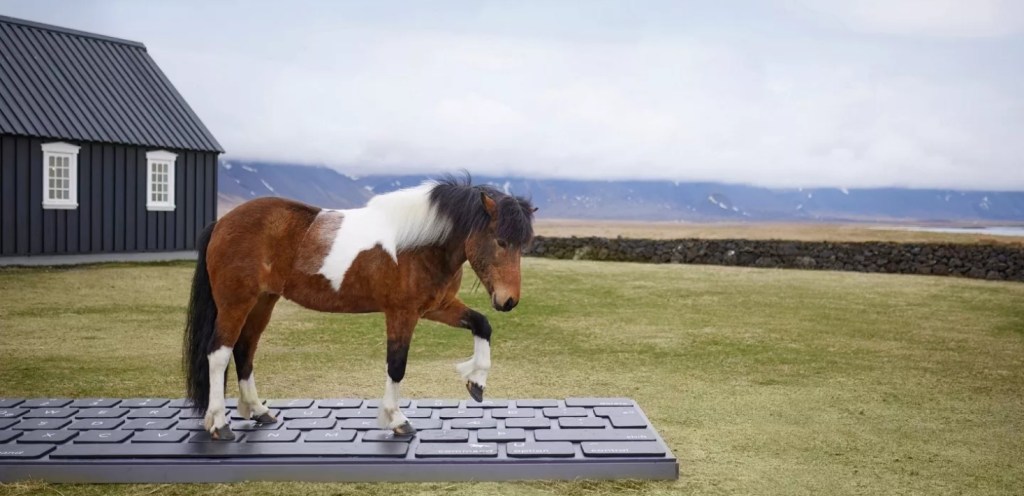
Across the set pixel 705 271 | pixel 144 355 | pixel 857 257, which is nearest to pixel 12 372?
pixel 144 355

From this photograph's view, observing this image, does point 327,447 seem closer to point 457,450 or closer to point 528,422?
point 457,450

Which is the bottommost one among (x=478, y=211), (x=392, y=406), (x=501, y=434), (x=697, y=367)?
(x=697, y=367)

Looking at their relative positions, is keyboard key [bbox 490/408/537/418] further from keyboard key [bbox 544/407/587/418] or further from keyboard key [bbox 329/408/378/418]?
keyboard key [bbox 329/408/378/418]

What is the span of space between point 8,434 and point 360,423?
2131 millimetres

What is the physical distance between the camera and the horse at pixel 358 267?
489 centimetres

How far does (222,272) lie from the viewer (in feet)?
16.4

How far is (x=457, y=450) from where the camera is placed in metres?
4.87

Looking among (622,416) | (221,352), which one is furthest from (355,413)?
(622,416)

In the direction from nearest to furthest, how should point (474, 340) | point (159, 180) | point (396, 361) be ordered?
1. point (396, 361)
2. point (474, 340)
3. point (159, 180)

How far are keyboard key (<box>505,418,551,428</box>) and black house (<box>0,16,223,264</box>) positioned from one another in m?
16.7

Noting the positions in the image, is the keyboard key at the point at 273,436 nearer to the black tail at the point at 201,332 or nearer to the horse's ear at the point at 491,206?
the black tail at the point at 201,332

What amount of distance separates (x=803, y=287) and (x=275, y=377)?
12.6 metres

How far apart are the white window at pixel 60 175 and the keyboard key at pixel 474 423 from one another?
16785 millimetres

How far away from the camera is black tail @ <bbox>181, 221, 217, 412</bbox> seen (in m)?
5.18
